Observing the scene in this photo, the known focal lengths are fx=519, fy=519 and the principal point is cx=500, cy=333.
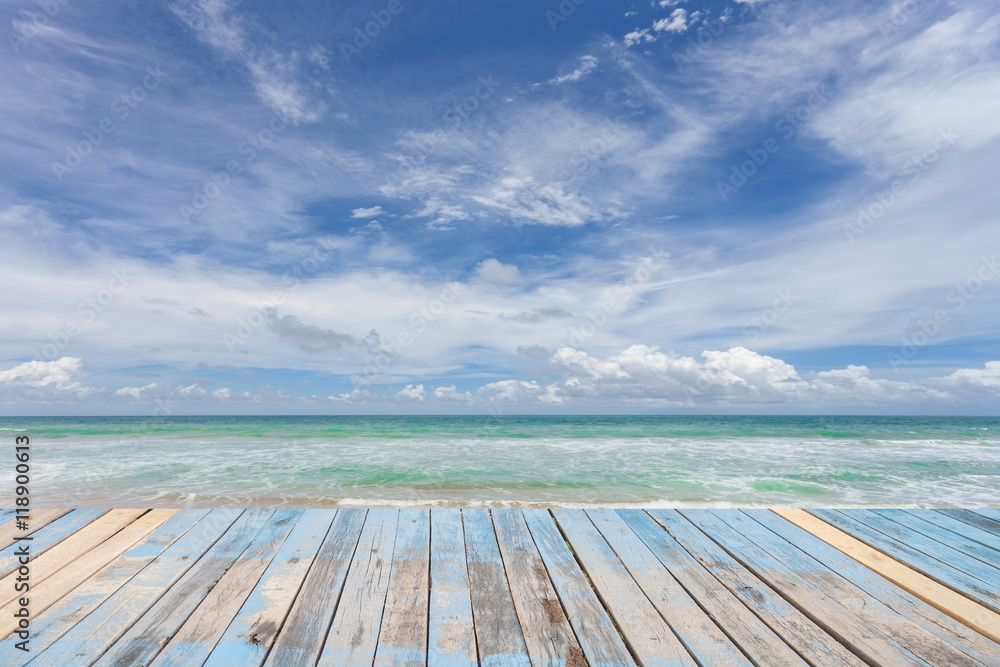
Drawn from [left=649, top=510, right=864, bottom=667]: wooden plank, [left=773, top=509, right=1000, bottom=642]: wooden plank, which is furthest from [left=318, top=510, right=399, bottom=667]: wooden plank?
[left=773, top=509, right=1000, bottom=642]: wooden plank

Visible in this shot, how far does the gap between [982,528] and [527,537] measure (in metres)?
3.01

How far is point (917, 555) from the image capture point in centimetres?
289

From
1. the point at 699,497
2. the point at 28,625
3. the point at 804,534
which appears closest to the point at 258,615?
the point at 28,625

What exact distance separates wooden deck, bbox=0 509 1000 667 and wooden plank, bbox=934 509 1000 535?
1.1 inches

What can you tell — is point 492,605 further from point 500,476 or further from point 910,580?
point 500,476

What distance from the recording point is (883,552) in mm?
2930

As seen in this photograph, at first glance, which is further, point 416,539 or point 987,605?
point 416,539

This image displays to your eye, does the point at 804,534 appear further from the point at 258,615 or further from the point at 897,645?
the point at 258,615

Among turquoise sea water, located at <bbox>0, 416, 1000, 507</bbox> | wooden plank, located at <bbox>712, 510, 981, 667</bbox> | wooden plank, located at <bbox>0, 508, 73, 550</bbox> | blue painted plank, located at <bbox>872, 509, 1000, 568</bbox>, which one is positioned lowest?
turquoise sea water, located at <bbox>0, 416, 1000, 507</bbox>

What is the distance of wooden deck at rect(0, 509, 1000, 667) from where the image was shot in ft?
6.27

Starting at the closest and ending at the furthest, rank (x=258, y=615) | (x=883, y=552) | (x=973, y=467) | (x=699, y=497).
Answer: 1. (x=258, y=615)
2. (x=883, y=552)
3. (x=699, y=497)
4. (x=973, y=467)

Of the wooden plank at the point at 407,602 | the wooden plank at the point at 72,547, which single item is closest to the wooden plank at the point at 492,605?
the wooden plank at the point at 407,602

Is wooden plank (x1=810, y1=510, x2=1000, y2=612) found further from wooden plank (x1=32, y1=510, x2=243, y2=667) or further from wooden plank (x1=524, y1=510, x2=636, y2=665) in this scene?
wooden plank (x1=32, y1=510, x2=243, y2=667)

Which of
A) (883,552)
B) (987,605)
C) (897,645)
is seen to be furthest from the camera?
(883,552)
